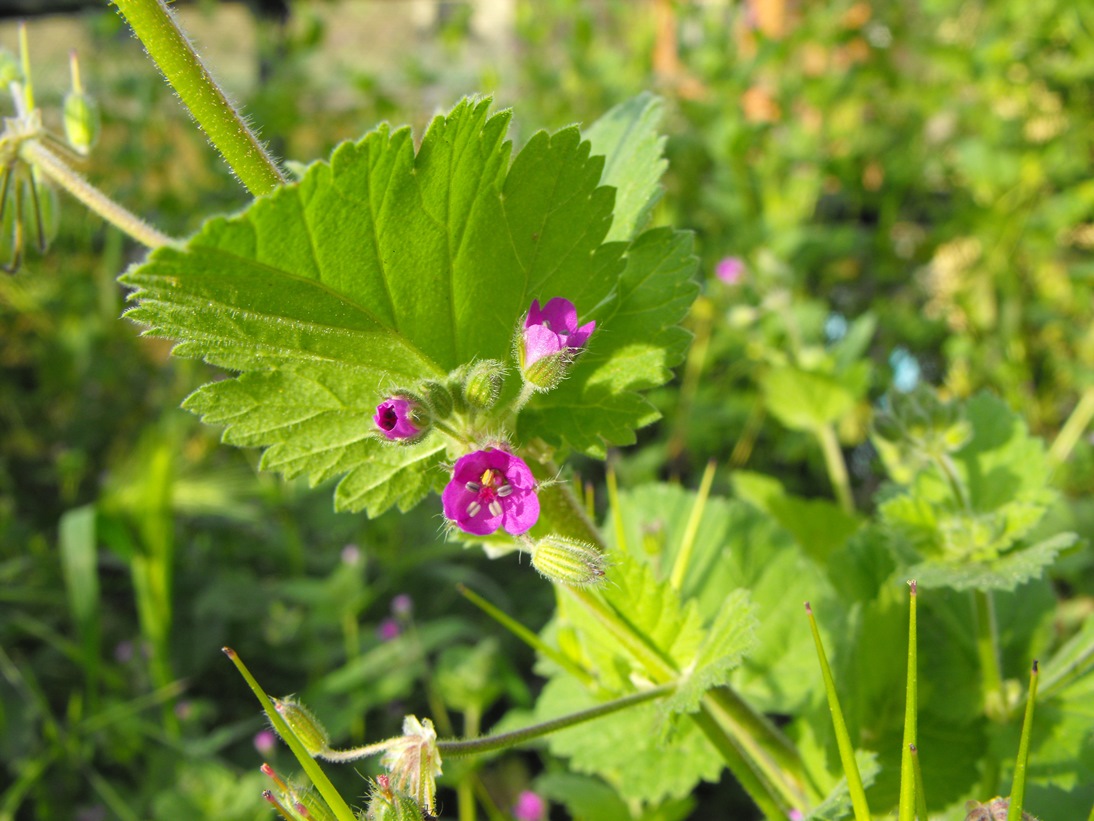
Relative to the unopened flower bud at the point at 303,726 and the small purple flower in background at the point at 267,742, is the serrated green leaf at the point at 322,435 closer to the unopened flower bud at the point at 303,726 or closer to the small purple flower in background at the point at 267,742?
the unopened flower bud at the point at 303,726

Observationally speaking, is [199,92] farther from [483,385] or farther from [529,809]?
[529,809]

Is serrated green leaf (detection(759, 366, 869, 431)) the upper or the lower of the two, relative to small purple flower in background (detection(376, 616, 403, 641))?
upper

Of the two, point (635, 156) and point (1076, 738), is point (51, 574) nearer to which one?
point (635, 156)

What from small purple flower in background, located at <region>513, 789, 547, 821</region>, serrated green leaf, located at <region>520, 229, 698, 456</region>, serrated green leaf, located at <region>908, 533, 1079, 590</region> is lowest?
small purple flower in background, located at <region>513, 789, 547, 821</region>

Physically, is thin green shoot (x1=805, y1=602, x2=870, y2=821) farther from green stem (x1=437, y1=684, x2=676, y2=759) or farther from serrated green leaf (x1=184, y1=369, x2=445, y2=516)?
serrated green leaf (x1=184, y1=369, x2=445, y2=516)

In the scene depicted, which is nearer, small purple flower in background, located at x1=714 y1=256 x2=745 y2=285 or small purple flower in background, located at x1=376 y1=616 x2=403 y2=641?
small purple flower in background, located at x1=376 y1=616 x2=403 y2=641

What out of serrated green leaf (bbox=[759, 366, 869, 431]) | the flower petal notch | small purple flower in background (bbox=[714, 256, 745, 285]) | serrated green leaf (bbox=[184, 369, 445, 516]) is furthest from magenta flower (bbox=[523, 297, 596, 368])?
small purple flower in background (bbox=[714, 256, 745, 285])
